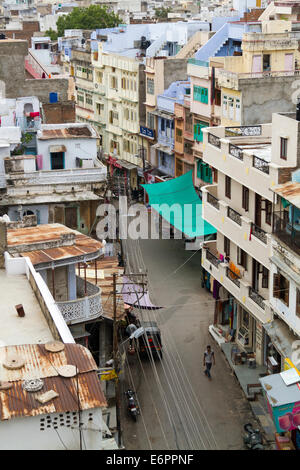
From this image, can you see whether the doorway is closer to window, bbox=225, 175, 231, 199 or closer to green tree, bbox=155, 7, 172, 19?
window, bbox=225, 175, 231, 199

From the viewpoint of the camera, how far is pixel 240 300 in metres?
35.7

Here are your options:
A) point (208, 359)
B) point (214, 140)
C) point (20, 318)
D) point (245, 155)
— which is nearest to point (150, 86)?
point (214, 140)

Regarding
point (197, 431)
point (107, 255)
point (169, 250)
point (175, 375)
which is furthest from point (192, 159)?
point (197, 431)

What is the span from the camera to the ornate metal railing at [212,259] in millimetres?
38031

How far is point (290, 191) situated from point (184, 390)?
8.86m

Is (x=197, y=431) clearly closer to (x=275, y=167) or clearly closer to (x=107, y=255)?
(x=275, y=167)

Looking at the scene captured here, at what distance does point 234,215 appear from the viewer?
35.7 meters

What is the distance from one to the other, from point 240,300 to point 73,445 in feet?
61.5

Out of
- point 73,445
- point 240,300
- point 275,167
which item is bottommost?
point 240,300

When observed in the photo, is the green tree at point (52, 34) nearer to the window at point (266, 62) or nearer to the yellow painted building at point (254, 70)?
the yellow painted building at point (254, 70)

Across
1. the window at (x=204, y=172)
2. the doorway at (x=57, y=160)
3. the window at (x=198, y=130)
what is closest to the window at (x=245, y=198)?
the doorway at (x=57, y=160)

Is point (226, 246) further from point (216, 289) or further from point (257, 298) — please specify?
point (257, 298)

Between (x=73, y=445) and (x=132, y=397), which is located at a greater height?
(x=73, y=445)

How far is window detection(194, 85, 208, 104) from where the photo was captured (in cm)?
5409
